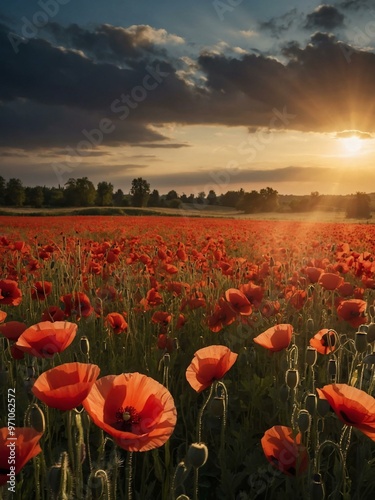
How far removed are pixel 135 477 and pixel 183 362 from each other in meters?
1.06

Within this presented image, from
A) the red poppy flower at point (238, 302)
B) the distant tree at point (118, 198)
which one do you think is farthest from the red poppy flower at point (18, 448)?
the distant tree at point (118, 198)

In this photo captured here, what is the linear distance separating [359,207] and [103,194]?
39906 mm

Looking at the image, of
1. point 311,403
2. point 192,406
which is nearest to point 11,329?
point 192,406

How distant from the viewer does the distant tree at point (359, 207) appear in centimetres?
5050

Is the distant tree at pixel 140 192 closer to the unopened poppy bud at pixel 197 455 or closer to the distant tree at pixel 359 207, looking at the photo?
the distant tree at pixel 359 207

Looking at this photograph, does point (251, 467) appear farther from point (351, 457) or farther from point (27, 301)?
point (27, 301)

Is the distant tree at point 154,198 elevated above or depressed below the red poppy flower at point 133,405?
above

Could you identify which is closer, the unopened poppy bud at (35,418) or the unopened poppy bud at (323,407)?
the unopened poppy bud at (35,418)

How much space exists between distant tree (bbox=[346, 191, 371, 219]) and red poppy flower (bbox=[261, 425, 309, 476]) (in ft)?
169

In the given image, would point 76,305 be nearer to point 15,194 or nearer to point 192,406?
point 192,406

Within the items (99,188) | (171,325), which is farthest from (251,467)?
(99,188)

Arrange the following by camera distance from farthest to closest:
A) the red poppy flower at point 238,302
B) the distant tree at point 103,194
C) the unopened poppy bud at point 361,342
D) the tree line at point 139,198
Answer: the distant tree at point 103,194, the tree line at point 139,198, the red poppy flower at point 238,302, the unopened poppy bud at point 361,342

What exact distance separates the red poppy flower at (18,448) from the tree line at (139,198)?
182 feet

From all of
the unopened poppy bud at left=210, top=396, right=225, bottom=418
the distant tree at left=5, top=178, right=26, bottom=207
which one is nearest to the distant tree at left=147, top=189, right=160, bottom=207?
the distant tree at left=5, top=178, right=26, bottom=207
